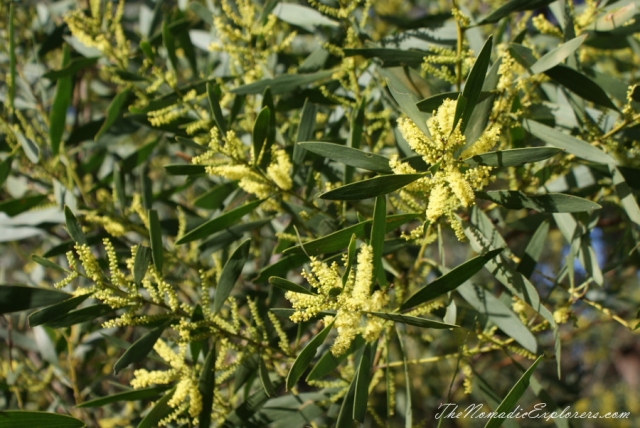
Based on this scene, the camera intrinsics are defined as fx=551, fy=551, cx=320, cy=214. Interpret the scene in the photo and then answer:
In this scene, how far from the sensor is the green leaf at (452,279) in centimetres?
96

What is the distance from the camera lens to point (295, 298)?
0.95 m

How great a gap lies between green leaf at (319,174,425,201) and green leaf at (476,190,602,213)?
0.19 metres

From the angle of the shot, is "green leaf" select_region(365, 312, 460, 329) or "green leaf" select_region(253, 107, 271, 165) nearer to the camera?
"green leaf" select_region(365, 312, 460, 329)

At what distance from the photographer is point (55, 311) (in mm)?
1058

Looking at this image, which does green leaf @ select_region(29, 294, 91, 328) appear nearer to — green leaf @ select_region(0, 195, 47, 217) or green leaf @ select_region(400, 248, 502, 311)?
green leaf @ select_region(0, 195, 47, 217)

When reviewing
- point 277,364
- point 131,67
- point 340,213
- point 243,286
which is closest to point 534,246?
point 340,213

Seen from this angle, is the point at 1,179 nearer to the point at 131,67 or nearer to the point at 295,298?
the point at 131,67

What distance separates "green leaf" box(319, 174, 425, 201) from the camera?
0.87 meters

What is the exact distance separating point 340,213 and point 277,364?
0.46 metres

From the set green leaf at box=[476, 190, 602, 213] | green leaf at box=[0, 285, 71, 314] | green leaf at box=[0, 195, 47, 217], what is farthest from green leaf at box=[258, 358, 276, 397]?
green leaf at box=[0, 195, 47, 217]

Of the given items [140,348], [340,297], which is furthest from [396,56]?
[140,348]

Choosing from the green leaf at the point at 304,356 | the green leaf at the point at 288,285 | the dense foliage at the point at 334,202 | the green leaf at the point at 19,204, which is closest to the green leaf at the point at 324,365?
the dense foliage at the point at 334,202

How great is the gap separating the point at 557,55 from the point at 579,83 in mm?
163

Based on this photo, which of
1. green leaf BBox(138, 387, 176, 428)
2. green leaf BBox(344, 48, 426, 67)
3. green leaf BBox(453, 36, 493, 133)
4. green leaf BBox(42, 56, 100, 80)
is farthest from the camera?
green leaf BBox(42, 56, 100, 80)
